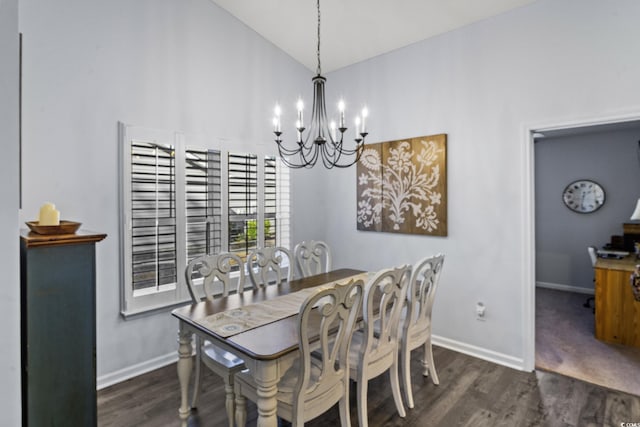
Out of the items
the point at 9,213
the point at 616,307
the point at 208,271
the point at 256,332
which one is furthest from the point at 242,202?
the point at 616,307

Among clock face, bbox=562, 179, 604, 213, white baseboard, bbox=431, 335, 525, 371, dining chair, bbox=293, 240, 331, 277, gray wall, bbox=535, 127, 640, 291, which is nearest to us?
white baseboard, bbox=431, 335, 525, 371

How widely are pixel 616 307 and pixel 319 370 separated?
3.38 m

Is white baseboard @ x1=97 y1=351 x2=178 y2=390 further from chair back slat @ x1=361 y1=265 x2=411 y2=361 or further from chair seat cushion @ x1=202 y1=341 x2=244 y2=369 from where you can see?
chair back slat @ x1=361 y1=265 x2=411 y2=361

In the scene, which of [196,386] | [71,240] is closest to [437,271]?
[196,386]

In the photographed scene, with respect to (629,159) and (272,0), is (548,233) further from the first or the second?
(272,0)

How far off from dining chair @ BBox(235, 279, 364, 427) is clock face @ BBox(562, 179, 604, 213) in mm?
5314

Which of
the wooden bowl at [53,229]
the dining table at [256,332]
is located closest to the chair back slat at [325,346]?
the dining table at [256,332]

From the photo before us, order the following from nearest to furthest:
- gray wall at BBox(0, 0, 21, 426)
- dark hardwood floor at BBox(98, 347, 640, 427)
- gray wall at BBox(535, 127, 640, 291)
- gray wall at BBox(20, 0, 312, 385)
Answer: gray wall at BBox(0, 0, 21, 426)
dark hardwood floor at BBox(98, 347, 640, 427)
gray wall at BBox(20, 0, 312, 385)
gray wall at BBox(535, 127, 640, 291)

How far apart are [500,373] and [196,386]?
245 cm

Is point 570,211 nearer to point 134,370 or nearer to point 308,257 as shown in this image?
point 308,257

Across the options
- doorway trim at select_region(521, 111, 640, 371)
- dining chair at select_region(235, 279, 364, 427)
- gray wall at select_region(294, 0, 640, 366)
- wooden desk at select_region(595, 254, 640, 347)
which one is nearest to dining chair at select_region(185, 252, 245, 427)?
dining chair at select_region(235, 279, 364, 427)

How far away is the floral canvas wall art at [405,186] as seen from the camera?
11.0 ft

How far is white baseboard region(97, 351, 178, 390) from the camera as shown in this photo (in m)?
2.65

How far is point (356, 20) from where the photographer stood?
334 cm
